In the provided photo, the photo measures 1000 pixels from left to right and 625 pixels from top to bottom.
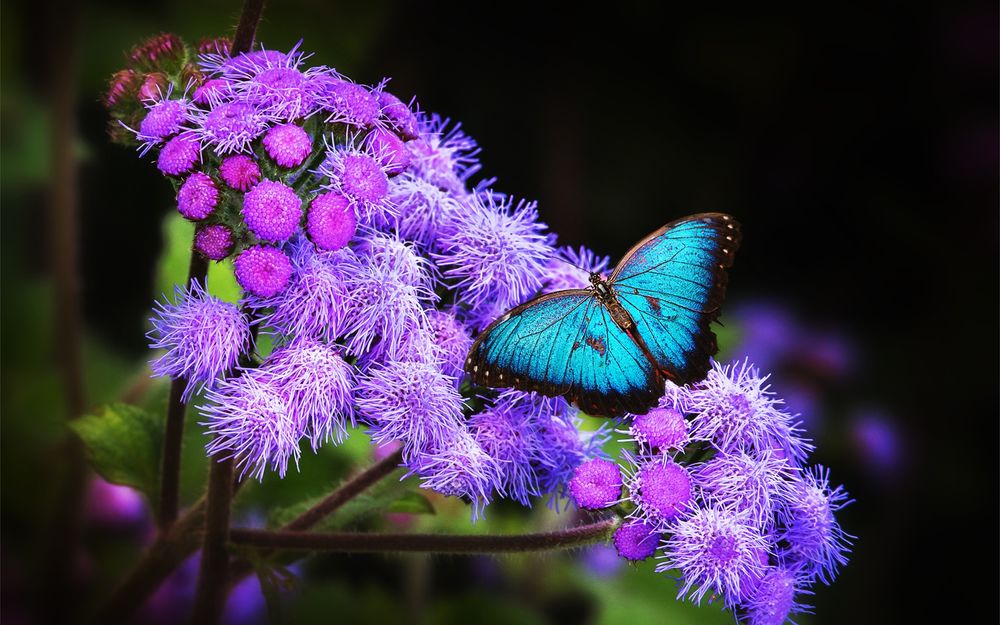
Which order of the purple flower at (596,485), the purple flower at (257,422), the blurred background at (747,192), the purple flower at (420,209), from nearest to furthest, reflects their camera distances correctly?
1. the purple flower at (257,422)
2. the purple flower at (596,485)
3. the purple flower at (420,209)
4. the blurred background at (747,192)

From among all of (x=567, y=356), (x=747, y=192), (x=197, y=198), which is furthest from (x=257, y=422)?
(x=747, y=192)

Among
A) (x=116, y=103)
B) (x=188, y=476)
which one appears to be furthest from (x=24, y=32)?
(x=116, y=103)

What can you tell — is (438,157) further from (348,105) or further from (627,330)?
(627,330)

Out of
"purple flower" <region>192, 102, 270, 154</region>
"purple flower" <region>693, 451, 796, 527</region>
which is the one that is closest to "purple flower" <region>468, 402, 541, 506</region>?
"purple flower" <region>693, 451, 796, 527</region>

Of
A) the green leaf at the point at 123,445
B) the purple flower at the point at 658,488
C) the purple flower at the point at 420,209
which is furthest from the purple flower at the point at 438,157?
the green leaf at the point at 123,445

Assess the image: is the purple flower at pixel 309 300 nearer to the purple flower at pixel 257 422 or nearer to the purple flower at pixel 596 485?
the purple flower at pixel 257 422

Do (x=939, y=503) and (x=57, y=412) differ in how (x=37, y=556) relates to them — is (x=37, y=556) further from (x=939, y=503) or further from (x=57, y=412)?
(x=939, y=503)

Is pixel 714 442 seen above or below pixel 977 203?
below

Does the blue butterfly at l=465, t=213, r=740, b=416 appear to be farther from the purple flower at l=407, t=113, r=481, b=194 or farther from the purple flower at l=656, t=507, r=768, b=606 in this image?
the purple flower at l=407, t=113, r=481, b=194
